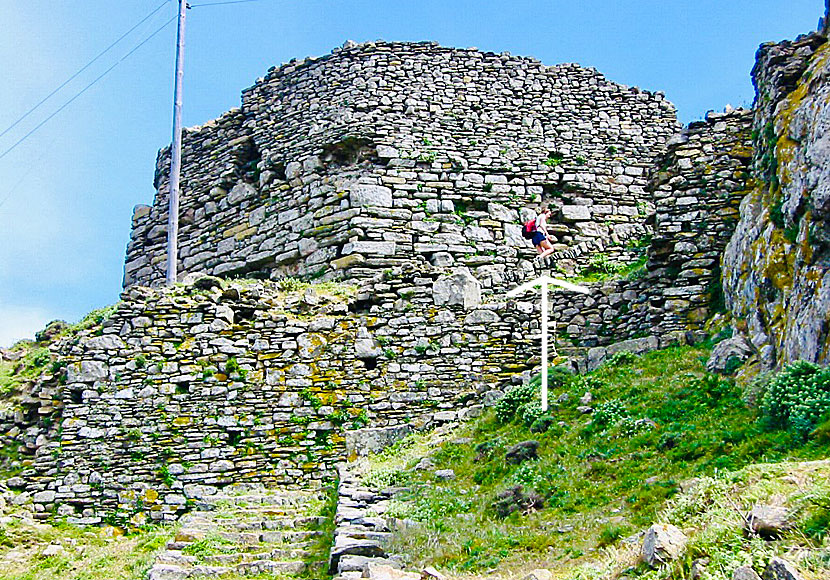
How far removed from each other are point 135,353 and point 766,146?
29.0 feet

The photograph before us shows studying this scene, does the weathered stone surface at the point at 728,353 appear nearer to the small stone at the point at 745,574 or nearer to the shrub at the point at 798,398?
the shrub at the point at 798,398

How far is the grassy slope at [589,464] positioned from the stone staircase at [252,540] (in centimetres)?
92

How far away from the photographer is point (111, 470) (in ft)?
40.8

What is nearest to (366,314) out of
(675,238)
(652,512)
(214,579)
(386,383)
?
(386,383)

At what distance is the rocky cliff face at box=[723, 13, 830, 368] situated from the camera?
9281 mm

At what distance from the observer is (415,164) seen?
16969mm

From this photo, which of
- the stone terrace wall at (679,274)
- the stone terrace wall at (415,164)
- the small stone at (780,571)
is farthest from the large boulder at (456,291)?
the small stone at (780,571)

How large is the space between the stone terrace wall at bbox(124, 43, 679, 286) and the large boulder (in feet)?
8.01

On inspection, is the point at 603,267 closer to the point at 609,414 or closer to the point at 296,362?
the point at 296,362

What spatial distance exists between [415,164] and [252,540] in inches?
347

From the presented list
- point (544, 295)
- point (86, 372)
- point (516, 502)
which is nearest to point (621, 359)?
point (544, 295)

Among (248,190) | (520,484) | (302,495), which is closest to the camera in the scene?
(520,484)

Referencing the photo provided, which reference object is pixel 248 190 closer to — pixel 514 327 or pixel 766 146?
pixel 514 327

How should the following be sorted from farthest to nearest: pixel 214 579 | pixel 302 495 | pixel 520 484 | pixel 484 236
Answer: pixel 484 236, pixel 302 495, pixel 520 484, pixel 214 579
